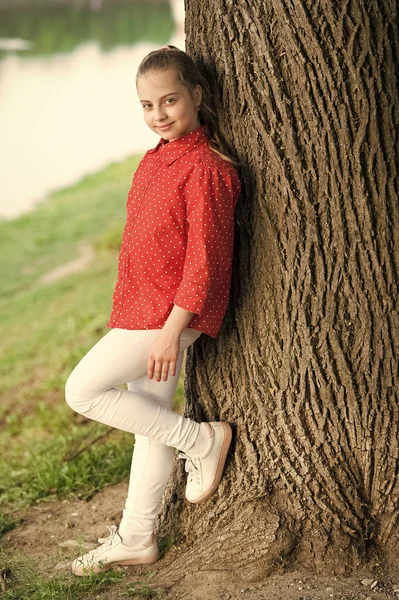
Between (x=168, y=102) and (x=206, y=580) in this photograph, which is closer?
(x=168, y=102)

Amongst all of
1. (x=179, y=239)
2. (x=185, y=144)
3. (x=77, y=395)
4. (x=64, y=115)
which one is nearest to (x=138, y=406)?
(x=77, y=395)

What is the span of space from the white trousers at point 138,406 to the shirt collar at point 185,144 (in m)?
0.54

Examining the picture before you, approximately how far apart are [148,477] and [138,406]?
1.00 ft

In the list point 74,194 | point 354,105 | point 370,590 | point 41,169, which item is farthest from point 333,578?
point 41,169

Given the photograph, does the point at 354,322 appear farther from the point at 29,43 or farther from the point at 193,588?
the point at 29,43

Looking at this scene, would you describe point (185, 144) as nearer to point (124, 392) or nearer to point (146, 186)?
point (146, 186)

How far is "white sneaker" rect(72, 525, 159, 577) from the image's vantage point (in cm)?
277

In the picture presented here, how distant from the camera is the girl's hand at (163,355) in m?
2.47

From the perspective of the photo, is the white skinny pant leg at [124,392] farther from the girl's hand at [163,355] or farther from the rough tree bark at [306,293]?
the rough tree bark at [306,293]

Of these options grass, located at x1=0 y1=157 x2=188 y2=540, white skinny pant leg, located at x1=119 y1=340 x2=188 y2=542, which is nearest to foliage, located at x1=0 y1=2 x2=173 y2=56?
grass, located at x1=0 y1=157 x2=188 y2=540

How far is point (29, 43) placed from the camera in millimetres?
22188

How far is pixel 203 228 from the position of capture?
7.91 ft

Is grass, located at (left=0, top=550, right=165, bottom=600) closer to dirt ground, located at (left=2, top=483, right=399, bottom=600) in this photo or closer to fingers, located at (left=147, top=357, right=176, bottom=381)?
dirt ground, located at (left=2, top=483, right=399, bottom=600)

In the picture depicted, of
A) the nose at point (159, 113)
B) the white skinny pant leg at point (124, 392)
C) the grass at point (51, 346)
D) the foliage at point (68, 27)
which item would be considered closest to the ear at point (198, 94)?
the nose at point (159, 113)
